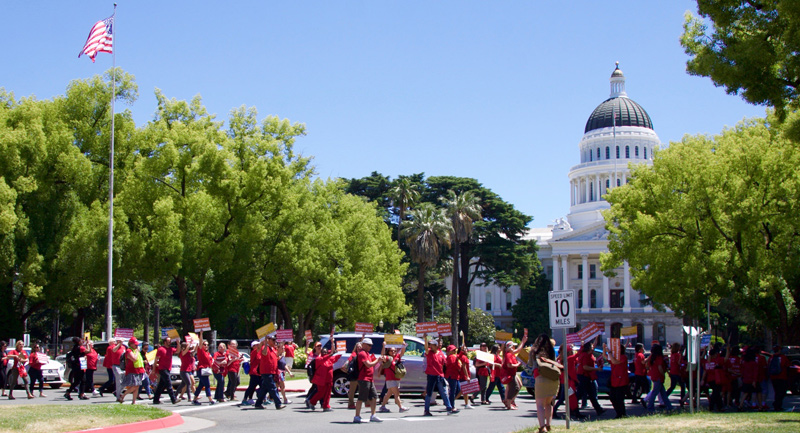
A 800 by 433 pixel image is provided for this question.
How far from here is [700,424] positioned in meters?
13.8

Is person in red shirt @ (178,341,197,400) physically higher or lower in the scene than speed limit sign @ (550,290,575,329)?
lower

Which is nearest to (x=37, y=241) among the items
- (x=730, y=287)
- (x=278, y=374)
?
(x=278, y=374)

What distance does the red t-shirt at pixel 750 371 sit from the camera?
1862cm

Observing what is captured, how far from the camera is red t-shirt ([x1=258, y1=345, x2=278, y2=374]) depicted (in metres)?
18.1

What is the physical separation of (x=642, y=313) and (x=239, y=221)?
71.3 metres

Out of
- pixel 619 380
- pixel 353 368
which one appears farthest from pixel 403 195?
pixel 619 380

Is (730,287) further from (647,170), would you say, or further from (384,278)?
(384,278)

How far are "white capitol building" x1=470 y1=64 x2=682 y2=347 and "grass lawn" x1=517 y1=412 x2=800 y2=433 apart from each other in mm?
74943

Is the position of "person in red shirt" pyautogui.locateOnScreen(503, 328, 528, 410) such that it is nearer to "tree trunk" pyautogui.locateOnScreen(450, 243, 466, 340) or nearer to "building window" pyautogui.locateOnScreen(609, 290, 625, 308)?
"tree trunk" pyautogui.locateOnScreen(450, 243, 466, 340)

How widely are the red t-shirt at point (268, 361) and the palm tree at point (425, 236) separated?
4200 centimetres

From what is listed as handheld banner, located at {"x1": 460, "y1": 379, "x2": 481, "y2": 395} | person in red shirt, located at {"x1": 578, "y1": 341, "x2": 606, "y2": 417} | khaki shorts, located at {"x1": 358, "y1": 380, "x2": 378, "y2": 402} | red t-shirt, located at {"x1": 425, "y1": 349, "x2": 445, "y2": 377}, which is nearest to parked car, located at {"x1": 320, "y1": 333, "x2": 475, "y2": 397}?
handheld banner, located at {"x1": 460, "y1": 379, "x2": 481, "y2": 395}

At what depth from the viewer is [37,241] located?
113 ft

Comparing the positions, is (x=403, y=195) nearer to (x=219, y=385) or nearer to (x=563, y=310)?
(x=219, y=385)

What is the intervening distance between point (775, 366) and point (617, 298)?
8693 cm
